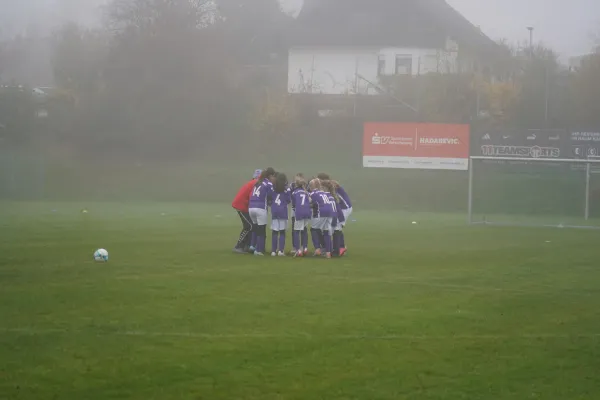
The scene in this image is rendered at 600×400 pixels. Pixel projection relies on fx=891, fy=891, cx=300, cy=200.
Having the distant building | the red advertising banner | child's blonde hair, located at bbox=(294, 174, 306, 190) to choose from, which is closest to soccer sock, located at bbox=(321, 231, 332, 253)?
child's blonde hair, located at bbox=(294, 174, 306, 190)

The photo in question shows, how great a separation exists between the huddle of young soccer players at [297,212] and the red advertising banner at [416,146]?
2561 cm

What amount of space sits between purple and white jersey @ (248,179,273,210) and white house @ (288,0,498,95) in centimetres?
3402

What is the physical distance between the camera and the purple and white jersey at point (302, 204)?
61.5 feet

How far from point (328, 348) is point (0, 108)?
129 feet

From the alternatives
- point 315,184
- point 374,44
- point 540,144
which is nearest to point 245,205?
point 315,184

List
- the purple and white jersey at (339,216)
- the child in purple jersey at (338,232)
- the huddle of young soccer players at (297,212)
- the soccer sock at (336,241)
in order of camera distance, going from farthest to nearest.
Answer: the soccer sock at (336,241)
the child in purple jersey at (338,232)
the purple and white jersey at (339,216)
the huddle of young soccer players at (297,212)

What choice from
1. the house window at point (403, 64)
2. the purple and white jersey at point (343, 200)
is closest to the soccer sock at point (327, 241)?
the purple and white jersey at point (343, 200)

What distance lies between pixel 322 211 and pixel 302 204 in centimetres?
46

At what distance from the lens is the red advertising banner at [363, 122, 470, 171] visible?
44.6m

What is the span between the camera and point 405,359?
9.32 m

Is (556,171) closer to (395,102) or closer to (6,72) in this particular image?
(395,102)

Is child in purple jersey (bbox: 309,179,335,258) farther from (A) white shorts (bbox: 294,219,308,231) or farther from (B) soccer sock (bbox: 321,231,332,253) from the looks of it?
(A) white shorts (bbox: 294,219,308,231)

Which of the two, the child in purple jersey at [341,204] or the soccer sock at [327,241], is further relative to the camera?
the child in purple jersey at [341,204]

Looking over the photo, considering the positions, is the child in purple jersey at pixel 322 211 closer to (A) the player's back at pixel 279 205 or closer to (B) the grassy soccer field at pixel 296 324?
(A) the player's back at pixel 279 205
